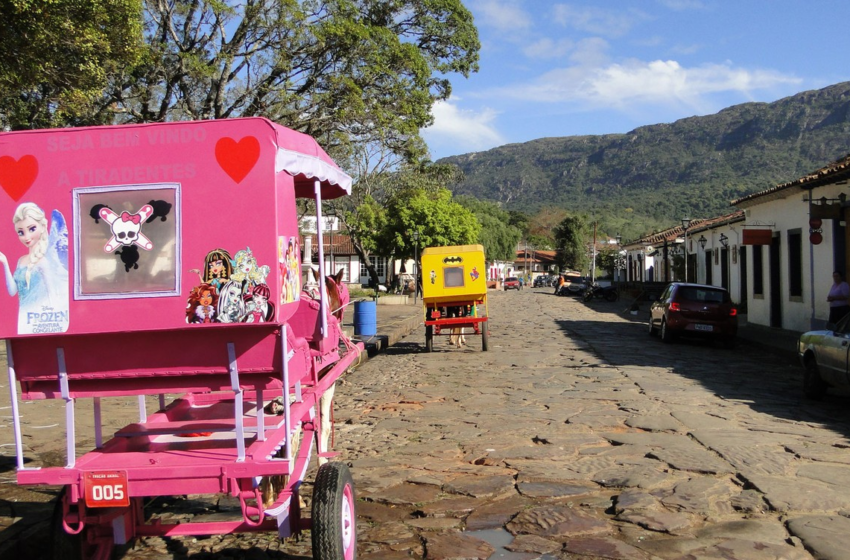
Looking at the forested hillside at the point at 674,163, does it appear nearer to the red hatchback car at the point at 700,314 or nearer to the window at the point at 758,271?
the window at the point at 758,271

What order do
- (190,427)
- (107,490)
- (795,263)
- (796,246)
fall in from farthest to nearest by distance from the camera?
(795,263)
(796,246)
(190,427)
(107,490)

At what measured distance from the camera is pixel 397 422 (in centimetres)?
923

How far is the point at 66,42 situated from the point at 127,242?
10065 mm

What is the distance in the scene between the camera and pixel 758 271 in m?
25.9

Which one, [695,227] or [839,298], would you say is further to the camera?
[695,227]

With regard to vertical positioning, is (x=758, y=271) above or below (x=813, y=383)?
above

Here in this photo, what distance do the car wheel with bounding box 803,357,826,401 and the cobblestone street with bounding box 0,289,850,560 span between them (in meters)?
0.19

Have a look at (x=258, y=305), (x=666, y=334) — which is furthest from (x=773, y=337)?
(x=258, y=305)

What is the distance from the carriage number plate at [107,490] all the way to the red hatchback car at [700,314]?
55.6ft

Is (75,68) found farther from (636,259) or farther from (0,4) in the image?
(636,259)

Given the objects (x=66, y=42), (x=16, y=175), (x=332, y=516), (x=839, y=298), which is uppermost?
(x=66, y=42)

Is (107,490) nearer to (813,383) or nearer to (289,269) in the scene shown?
(289,269)

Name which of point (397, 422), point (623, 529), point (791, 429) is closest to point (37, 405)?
point (397, 422)

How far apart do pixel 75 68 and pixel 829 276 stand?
17.9 m
